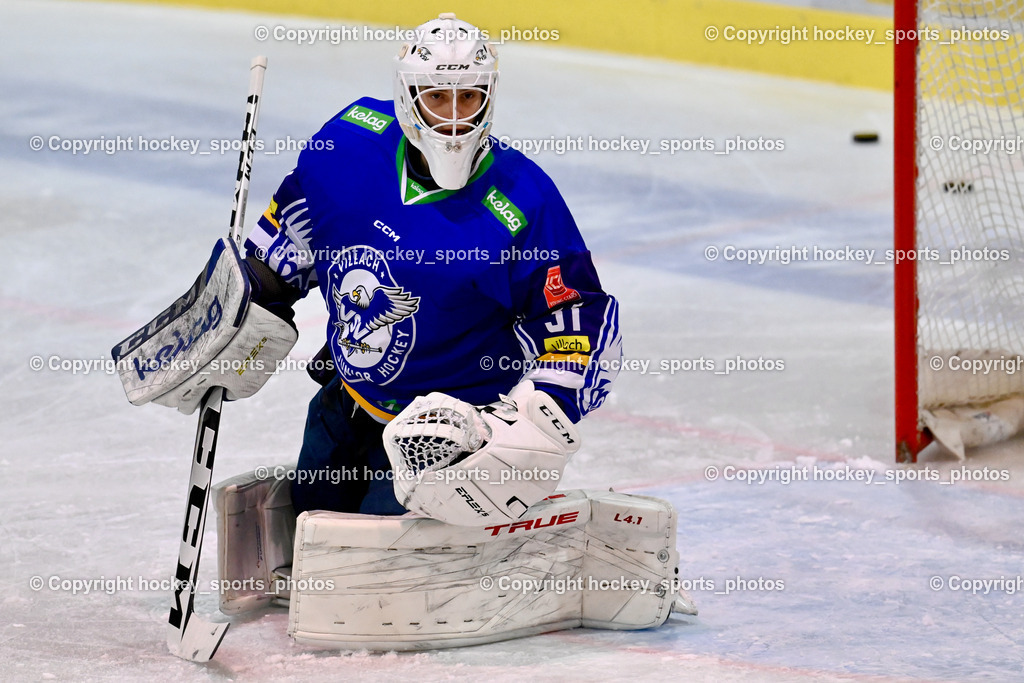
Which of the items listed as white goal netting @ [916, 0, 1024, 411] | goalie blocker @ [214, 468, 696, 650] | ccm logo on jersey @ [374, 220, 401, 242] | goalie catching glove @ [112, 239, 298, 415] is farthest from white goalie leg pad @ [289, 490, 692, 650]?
white goal netting @ [916, 0, 1024, 411]

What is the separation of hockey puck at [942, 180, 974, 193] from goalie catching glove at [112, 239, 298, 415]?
7.66 feet

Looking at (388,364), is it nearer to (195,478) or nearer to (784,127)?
(195,478)

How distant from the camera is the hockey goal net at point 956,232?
450 centimetres

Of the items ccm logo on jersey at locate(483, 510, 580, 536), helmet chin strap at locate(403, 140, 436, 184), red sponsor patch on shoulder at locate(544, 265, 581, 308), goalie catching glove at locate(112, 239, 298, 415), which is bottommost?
ccm logo on jersey at locate(483, 510, 580, 536)

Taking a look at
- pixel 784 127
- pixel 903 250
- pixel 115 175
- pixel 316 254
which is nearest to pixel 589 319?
pixel 316 254

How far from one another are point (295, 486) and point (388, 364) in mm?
490

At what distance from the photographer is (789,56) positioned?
10.2m

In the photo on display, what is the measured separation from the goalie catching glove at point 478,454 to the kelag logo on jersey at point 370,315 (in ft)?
0.93

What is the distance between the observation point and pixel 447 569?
3.17 meters

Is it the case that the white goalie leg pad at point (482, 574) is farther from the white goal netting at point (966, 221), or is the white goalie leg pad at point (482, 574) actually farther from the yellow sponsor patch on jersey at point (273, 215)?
the white goal netting at point (966, 221)

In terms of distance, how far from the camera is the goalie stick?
10.3 ft

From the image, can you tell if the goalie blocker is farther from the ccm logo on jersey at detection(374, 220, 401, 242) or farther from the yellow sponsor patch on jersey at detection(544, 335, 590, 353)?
the ccm logo on jersey at detection(374, 220, 401, 242)

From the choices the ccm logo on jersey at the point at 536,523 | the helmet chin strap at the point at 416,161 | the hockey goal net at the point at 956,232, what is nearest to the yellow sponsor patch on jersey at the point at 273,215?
the helmet chin strap at the point at 416,161

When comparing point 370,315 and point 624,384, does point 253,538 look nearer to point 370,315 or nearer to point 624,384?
point 370,315
